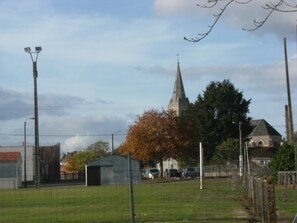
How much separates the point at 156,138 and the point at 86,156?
1446 inches

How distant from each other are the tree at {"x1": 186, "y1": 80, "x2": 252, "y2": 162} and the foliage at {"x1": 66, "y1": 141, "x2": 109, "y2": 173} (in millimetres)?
25016

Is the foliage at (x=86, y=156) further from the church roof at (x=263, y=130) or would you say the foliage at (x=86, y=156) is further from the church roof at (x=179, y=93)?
the church roof at (x=263, y=130)

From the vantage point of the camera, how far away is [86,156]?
114 metres

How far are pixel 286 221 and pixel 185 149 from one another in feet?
208

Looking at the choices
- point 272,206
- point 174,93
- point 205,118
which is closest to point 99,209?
point 272,206

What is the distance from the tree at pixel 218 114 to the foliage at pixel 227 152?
3.82 metres

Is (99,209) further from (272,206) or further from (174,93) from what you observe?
(174,93)

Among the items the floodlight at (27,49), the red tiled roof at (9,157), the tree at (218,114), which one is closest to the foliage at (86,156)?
the tree at (218,114)

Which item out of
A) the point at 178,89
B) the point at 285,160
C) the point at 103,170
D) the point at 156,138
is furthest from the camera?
the point at 178,89

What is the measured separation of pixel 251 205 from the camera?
2359 cm

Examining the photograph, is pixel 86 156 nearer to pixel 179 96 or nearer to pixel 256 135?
pixel 179 96

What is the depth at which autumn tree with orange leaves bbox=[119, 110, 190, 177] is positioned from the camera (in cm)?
8019

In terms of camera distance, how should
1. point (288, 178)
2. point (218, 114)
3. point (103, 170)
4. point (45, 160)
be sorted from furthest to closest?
point (45, 160) → point (218, 114) → point (103, 170) → point (288, 178)

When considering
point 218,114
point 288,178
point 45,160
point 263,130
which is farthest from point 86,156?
point 288,178
